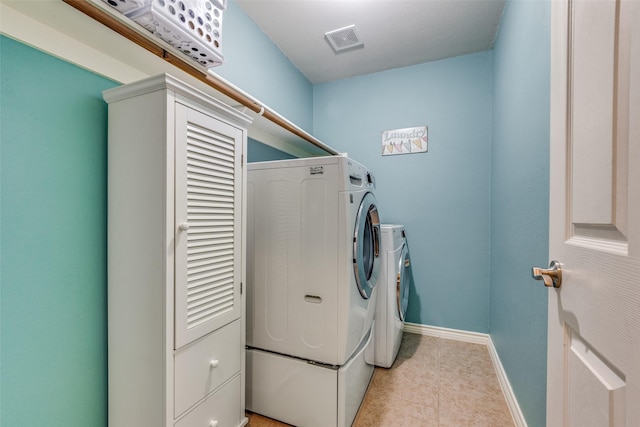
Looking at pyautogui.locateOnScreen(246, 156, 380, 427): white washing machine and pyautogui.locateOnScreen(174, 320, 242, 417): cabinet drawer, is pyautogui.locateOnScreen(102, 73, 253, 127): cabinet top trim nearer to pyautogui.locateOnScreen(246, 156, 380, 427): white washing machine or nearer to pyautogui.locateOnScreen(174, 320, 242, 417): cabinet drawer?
pyautogui.locateOnScreen(246, 156, 380, 427): white washing machine

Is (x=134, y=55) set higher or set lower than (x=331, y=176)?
higher

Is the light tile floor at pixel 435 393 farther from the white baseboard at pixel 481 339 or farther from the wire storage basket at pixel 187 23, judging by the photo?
the wire storage basket at pixel 187 23

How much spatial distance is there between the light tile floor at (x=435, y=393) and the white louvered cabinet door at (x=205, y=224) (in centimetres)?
86

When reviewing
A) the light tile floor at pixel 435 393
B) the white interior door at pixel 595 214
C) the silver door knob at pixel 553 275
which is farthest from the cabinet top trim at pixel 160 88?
the light tile floor at pixel 435 393

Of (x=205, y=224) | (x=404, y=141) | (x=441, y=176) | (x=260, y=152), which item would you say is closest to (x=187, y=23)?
(x=205, y=224)

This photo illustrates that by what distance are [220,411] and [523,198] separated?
5.98 ft

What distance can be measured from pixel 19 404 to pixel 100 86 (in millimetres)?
1165

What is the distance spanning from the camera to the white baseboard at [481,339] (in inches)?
63.9

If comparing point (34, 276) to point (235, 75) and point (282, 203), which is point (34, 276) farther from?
point (235, 75)

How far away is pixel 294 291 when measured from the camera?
1.52m

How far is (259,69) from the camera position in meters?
2.19

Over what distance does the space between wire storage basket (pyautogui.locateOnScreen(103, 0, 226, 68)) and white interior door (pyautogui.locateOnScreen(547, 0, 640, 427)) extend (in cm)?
117

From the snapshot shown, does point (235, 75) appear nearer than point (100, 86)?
No

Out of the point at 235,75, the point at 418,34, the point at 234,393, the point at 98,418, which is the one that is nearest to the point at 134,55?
the point at 235,75
